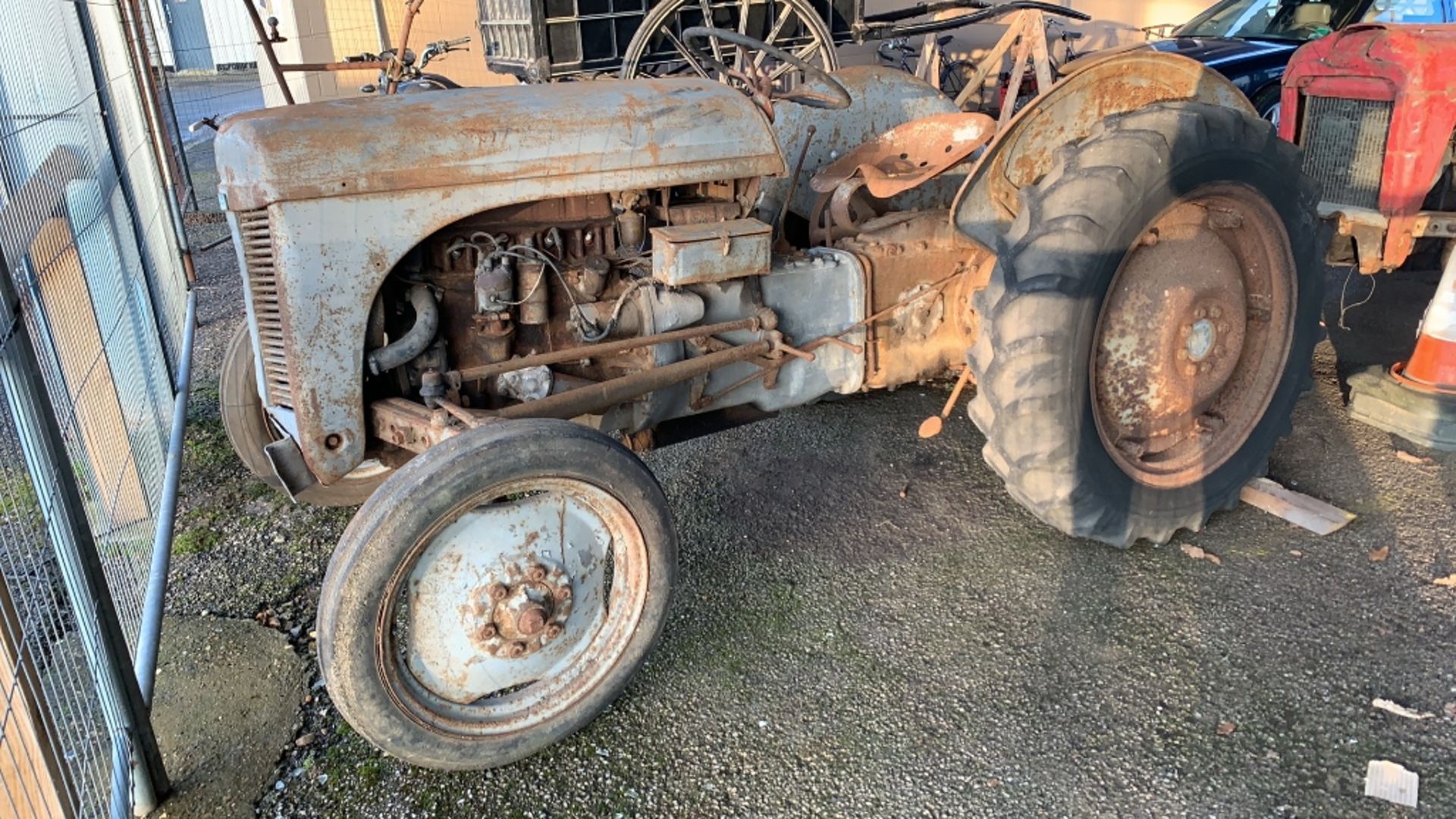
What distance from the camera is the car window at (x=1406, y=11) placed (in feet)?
19.5

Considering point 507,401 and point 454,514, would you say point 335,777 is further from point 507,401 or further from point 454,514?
point 507,401

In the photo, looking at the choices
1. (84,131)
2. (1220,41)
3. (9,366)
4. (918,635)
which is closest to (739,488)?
(918,635)

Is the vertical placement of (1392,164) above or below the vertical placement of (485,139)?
below

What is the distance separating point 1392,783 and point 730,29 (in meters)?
5.73

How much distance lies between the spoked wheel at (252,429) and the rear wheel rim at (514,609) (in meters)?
0.89

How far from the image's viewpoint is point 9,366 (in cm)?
190

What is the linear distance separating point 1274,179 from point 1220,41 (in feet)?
16.5

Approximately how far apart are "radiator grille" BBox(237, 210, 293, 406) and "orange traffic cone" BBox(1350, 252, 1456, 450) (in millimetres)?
3904

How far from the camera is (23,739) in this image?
5.89 ft

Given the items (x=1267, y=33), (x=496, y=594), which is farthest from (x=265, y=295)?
(x=1267, y=33)

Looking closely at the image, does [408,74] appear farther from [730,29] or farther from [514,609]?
[514,609]

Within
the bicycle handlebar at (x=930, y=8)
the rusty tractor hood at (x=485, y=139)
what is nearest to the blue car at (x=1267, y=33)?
the bicycle handlebar at (x=930, y=8)

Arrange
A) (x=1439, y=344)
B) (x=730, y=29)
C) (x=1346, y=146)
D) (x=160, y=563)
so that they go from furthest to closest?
(x=730, y=29) < (x=1346, y=146) < (x=1439, y=344) < (x=160, y=563)

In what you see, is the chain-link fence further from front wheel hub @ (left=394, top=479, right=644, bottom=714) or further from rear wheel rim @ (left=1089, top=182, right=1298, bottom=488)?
rear wheel rim @ (left=1089, top=182, right=1298, bottom=488)
